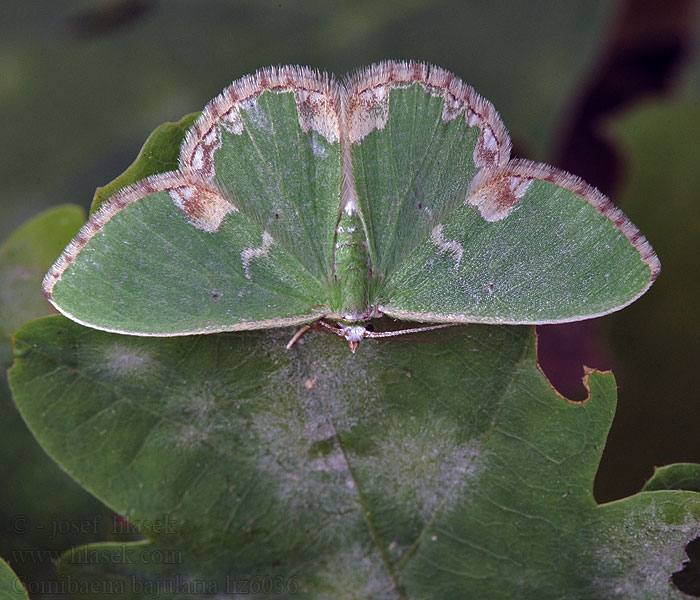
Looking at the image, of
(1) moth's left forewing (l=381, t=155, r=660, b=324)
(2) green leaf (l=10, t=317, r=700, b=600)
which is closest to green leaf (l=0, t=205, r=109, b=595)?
(2) green leaf (l=10, t=317, r=700, b=600)

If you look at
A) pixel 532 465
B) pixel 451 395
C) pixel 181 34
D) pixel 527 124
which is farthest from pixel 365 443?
pixel 181 34

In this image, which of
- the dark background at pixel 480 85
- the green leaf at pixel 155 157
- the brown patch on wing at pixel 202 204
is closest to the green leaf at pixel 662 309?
the dark background at pixel 480 85

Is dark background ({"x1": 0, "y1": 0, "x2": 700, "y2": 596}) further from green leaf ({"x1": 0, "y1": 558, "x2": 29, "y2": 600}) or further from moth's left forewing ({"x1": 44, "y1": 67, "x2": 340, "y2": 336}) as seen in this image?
green leaf ({"x1": 0, "y1": 558, "x2": 29, "y2": 600})

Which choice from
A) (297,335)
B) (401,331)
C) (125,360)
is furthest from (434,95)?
(125,360)

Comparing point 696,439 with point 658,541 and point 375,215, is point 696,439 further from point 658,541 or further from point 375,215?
point 375,215

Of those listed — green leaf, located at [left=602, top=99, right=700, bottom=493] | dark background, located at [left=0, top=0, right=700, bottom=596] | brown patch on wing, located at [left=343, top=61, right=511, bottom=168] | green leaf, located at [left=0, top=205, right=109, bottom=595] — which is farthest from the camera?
dark background, located at [left=0, top=0, right=700, bottom=596]

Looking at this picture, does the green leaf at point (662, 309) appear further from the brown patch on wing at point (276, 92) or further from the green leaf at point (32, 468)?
the green leaf at point (32, 468)

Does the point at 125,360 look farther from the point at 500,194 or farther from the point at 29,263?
the point at 500,194
